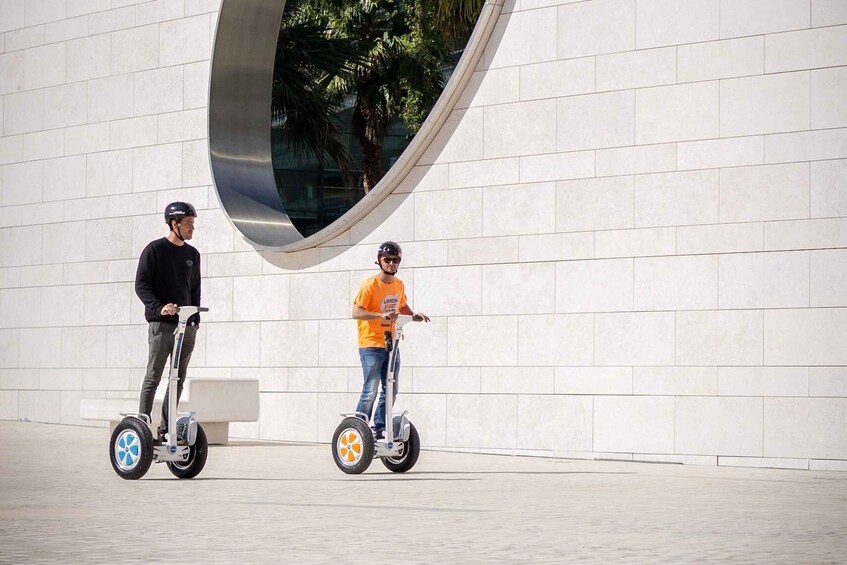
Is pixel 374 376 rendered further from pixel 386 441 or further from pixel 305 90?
pixel 305 90

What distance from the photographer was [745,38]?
439 inches

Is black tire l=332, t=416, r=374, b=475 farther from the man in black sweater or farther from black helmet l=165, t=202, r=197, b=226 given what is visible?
black helmet l=165, t=202, r=197, b=226

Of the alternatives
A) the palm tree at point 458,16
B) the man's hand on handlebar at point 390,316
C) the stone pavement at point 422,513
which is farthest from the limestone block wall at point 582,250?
the palm tree at point 458,16

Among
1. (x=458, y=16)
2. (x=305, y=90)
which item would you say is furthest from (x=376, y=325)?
(x=458, y=16)

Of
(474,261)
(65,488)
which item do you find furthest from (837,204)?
(65,488)

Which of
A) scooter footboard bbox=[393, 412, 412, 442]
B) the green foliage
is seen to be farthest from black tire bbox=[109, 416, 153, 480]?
the green foliage

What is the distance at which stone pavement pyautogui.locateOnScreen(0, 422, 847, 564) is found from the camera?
18.9 feet

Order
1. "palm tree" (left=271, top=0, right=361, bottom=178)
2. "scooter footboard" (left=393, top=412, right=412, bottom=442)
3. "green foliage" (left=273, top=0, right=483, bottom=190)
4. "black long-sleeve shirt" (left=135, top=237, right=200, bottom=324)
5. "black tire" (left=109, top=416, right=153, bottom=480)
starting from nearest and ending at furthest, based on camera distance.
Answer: "black tire" (left=109, top=416, right=153, bottom=480), "black long-sleeve shirt" (left=135, top=237, right=200, bottom=324), "scooter footboard" (left=393, top=412, right=412, bottom=442), "palm tree" (left=271, top=0, right=361, bottom=178), "green foliage" (left=273, top=0, right=483, bottom=190)

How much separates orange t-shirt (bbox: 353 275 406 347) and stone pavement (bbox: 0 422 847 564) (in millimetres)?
1027

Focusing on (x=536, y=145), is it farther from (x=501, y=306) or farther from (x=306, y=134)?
(x=306, y=134)

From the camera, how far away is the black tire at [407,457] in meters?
10.1

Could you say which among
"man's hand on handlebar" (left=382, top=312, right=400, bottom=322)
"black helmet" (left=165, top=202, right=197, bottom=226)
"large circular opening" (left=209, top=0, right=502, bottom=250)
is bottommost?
"man's hand on handlebar" (left=382, top=312, right=400, bottom=322)

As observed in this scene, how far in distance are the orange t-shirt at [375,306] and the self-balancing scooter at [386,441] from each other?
11 cm

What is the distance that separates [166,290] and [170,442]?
111cm
